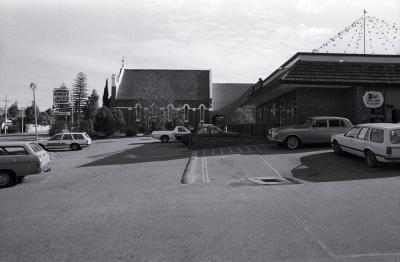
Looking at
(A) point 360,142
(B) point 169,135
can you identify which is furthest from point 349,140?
(B) point 169,135

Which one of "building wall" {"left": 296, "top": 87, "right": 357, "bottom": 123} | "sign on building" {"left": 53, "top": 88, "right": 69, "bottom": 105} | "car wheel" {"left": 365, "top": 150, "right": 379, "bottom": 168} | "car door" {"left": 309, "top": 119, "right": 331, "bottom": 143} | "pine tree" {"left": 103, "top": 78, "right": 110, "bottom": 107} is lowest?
"car wheel" {"left": 365, "top": 150, "right": 379, "bottom": 168}

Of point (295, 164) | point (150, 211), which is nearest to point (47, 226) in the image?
point (150, 211)

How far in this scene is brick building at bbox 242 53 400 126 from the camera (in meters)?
19.4

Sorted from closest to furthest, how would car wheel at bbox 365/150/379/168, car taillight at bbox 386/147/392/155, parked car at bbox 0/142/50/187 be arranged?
car taillight at bbox 386/147/392/155 < parked car at bbox 0/142/50/187 < car wheel at bbox 365/150/379/168

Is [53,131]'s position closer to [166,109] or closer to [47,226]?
[166,109]

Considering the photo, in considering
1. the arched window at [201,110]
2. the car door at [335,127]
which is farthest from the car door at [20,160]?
the arched window at [201,110]

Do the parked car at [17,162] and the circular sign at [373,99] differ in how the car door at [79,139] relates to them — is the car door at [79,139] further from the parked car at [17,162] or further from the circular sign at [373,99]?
the circular sign at [373,99]

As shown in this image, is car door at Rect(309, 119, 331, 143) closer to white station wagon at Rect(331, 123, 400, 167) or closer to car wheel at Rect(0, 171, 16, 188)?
white station wagon at Rect(331, 123, 400, 167)

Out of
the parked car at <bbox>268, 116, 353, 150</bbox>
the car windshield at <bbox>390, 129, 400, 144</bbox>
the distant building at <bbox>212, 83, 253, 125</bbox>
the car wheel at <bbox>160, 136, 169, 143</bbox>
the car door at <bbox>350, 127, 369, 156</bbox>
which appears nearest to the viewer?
the car windshield at <bbox>390, 129, 400, 144</bbox>

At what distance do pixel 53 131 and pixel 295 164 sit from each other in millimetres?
38612

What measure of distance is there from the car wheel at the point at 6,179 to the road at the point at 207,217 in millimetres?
526

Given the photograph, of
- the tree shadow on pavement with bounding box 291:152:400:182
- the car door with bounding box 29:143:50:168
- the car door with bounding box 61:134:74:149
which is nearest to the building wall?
the tree shadow on pavement with bounding box 291:152:400:182

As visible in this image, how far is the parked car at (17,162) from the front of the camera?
11.8 m

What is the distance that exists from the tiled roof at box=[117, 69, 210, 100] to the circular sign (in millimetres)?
49366
